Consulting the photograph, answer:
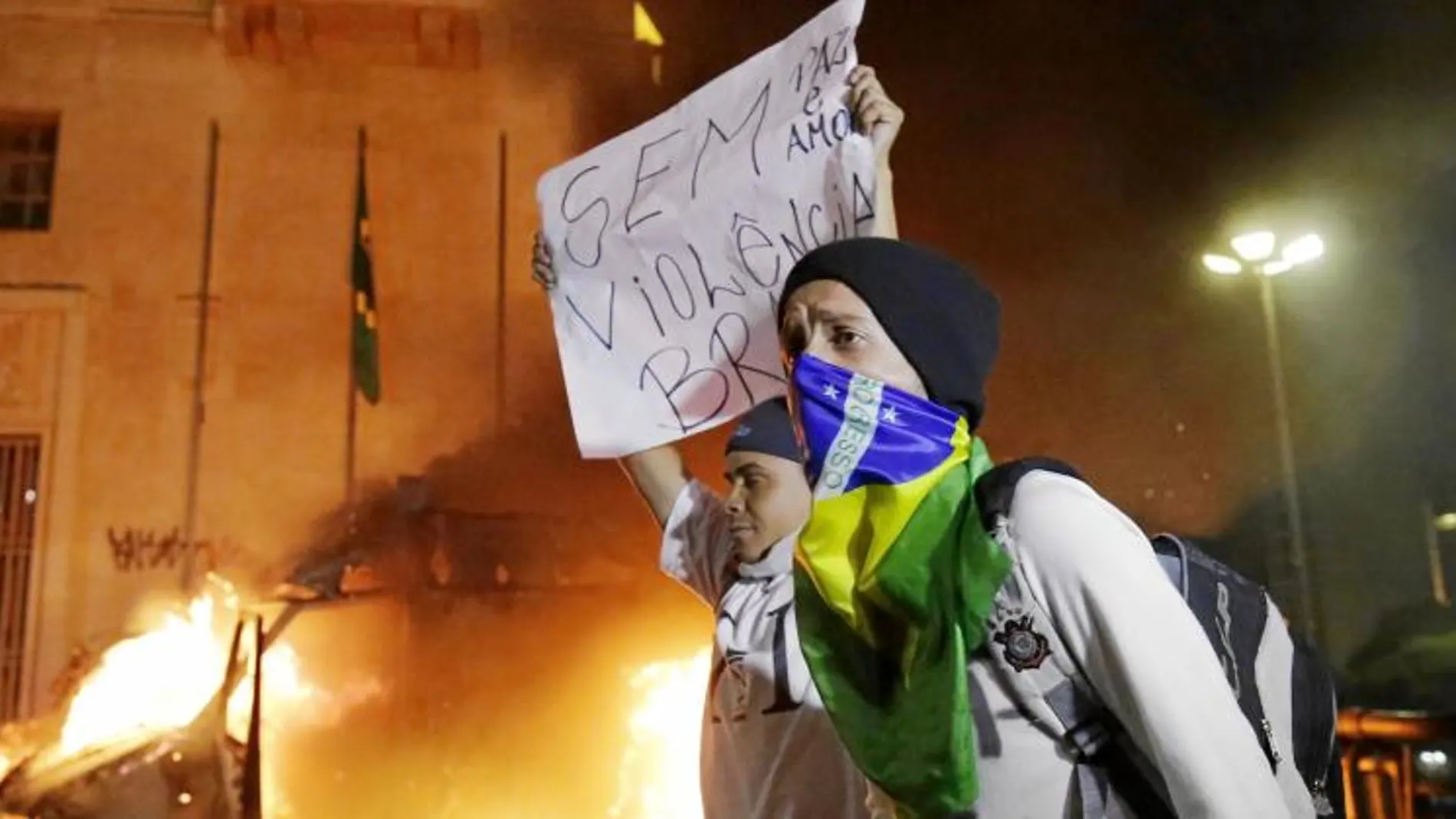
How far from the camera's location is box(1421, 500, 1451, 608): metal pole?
6547 millimetres

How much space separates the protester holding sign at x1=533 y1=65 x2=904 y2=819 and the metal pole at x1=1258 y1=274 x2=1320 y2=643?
15.7 feet

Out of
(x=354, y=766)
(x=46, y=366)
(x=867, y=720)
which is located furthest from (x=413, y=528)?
(x=867, y=720)

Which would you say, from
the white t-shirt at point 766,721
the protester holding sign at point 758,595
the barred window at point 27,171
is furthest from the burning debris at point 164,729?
the white t-shirt at point 766,721

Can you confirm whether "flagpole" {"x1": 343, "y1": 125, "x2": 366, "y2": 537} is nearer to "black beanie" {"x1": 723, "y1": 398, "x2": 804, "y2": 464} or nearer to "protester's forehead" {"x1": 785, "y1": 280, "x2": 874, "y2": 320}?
"black beanie" {"x1": 723, "y1": 398, "x2": 804, "y2": 464}

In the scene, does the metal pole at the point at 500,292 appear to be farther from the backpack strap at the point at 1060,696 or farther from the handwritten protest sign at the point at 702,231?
the backpack strap at the point at 1060,696

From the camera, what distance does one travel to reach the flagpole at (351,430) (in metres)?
5.96

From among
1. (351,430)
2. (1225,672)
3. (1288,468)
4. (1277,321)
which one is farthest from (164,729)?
(1277,321)

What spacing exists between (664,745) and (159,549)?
8.90ft

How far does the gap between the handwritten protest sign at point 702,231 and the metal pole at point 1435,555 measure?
19.4 ft

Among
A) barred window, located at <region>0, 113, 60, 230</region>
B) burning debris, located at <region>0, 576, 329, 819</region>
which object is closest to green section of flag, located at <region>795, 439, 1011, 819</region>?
burning debris, located at <region>0, 576, 329, 819</region>

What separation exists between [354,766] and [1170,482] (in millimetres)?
4629

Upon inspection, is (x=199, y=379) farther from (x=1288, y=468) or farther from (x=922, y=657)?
(x=1288, y=468)

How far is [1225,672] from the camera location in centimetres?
108

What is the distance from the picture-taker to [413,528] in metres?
5.82
